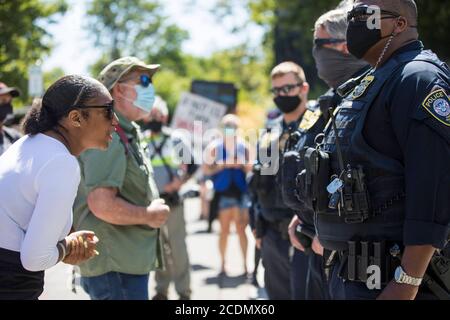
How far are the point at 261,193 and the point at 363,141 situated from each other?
2.82 m

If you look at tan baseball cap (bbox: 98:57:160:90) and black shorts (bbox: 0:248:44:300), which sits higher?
tan baseball cap (bbox: 98:57:160:90)

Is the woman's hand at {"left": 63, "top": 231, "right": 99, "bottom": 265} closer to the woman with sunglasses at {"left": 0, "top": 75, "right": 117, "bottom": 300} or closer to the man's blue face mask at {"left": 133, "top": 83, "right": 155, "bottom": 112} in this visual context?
the woman with sunglasses at {"left": 0, "top": 75, "right": 117, "bottom": 300}

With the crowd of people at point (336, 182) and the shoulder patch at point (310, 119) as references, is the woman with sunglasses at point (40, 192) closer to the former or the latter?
the crowd of people at point (336, 182)

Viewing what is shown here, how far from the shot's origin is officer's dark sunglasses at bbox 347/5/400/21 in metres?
2.91

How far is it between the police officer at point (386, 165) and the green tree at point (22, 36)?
7.50 m

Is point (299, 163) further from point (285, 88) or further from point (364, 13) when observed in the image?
point (285, 88)

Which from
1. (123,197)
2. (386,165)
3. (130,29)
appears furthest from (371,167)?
(130,29)

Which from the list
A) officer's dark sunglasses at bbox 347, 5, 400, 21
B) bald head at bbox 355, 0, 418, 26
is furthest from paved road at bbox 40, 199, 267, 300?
bald head at bbox 355, 0, 418, 26

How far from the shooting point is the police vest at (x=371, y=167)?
2732 millimetres

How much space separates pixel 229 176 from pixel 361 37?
657 cm

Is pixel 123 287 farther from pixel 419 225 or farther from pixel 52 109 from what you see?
pixel 419 225

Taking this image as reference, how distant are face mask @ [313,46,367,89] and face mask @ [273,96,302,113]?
1.08m

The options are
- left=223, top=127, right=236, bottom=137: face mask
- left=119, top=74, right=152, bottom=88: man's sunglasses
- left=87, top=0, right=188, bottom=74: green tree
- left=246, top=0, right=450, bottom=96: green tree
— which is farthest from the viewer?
left=87, top=0, right=188, bottom=74: green tree

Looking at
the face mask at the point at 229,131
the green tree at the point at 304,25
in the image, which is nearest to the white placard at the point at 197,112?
the face mask at the point at 229,131
